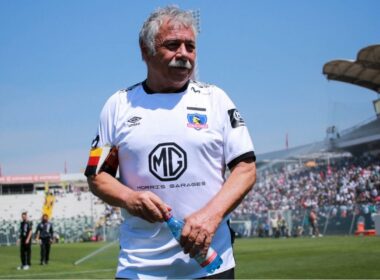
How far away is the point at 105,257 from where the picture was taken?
25219 millimetres

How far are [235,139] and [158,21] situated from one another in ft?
2.46

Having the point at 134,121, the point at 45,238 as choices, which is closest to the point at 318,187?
the point at 45,238

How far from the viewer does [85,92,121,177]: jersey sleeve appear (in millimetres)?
3400

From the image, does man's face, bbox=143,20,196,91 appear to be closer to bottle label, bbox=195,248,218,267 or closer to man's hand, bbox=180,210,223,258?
man's hand, bbox=180,210,223,258

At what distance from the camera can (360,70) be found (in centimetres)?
5447

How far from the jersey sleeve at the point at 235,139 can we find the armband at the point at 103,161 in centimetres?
60

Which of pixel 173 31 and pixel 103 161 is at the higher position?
pixel 173 31

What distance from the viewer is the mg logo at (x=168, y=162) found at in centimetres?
323

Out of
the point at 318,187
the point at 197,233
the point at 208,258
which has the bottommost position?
the point at 318,187

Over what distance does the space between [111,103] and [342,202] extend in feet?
133

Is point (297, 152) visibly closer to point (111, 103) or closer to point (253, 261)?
point (253, 261)

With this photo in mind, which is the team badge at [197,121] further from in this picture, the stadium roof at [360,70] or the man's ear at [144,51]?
the stadium roof at [360,70]

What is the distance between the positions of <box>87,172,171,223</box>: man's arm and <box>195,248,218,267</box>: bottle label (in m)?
0.27

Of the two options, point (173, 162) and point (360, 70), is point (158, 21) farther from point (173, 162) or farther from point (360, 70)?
point (360, 70)
